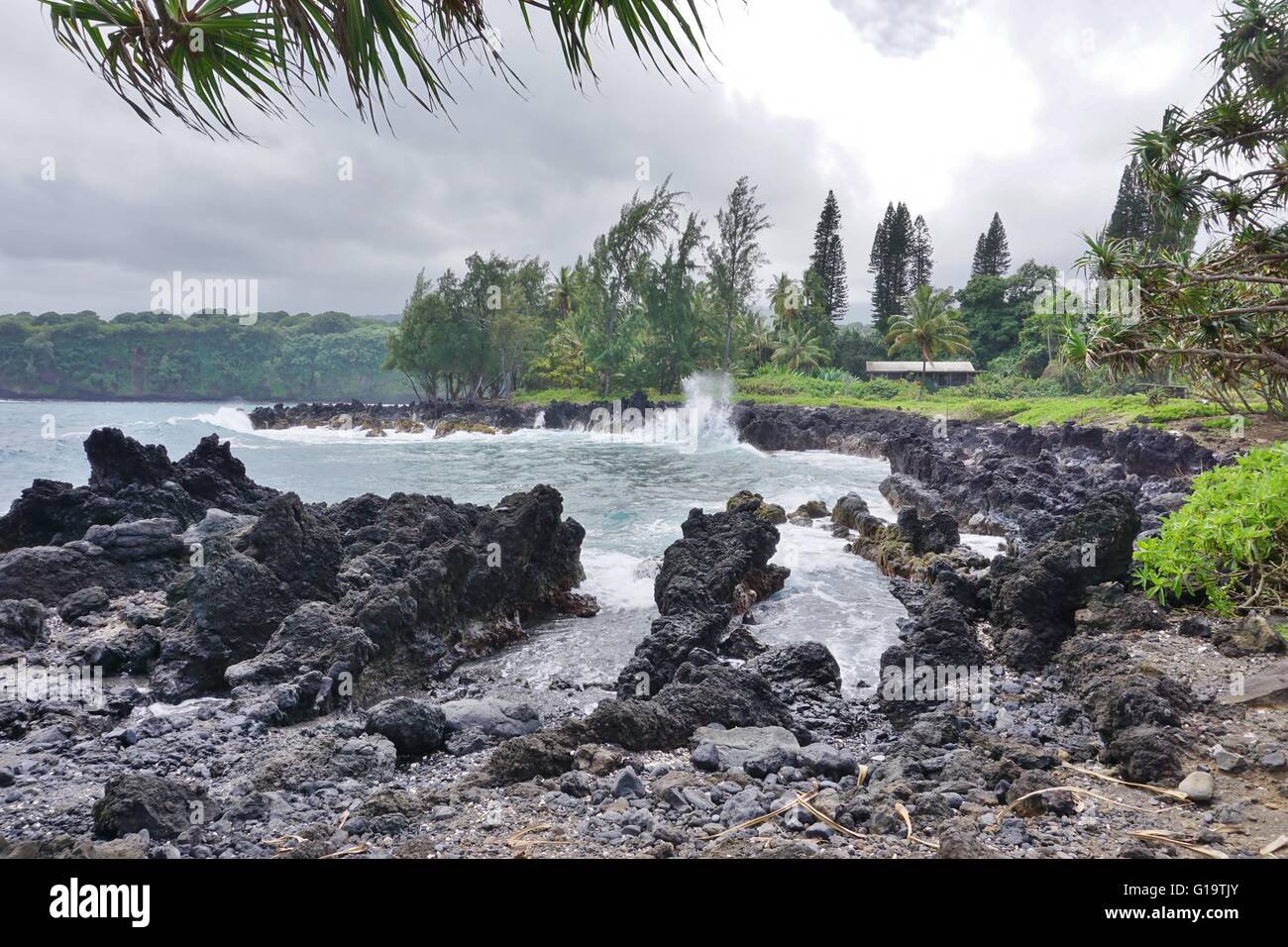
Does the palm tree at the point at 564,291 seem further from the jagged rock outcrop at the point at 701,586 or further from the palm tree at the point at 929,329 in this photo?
the jagged rock outcrop at the point at 701,586

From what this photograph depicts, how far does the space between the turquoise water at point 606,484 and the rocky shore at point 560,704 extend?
1.90 feet

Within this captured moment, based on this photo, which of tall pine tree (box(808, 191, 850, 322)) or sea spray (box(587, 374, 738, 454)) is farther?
tall pine tree (box(808, 191, 850, 322))

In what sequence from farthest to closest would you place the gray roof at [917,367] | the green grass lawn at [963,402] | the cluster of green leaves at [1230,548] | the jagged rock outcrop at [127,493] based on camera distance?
1. the gray roof at [917,367]
2. the green grass lawn at [963,402]
3. the jagged rock outcrop at [127,493]
4. the cluster of green leaves at [1230,548]

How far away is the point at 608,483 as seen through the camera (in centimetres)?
2245

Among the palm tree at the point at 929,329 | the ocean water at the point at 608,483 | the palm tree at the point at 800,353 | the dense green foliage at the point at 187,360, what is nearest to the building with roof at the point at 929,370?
the palm tree at the point at 929,329

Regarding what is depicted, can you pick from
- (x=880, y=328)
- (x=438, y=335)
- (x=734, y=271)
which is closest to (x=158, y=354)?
(x=438, y=335)

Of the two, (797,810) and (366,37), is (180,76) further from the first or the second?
(797,810)

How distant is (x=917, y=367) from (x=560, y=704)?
182 feet

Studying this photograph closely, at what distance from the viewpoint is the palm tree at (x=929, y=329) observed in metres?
50.6

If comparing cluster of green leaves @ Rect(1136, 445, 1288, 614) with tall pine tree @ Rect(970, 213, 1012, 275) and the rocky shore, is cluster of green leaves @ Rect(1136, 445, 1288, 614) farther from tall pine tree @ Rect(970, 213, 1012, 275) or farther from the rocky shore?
tall pine tree @ Rect(970, 213, 1012, 275)

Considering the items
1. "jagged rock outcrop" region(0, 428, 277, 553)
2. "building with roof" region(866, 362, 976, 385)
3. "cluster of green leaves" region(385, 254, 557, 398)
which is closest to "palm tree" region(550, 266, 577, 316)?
"cluster of green leaves" region(385, 254, 557, 398)

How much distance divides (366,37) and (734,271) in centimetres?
5123

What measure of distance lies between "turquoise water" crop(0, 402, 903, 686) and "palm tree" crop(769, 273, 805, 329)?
1958 cm

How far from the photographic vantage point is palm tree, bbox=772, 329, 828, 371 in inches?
2258
